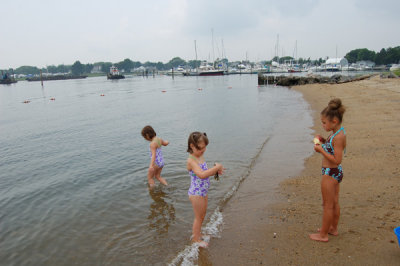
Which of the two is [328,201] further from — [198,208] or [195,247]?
[195,247]

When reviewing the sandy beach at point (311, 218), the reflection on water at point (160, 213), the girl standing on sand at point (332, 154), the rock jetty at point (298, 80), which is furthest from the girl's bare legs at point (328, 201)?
the rock jetty at point (298, 80)

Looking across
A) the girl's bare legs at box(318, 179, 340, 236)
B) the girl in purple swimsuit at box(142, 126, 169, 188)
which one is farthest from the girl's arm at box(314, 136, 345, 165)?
the girl in purple swimsuit at box(142, 126, 169, 188)

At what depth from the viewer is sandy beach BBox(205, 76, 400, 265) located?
3.68m

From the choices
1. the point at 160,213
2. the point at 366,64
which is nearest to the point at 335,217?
the point at 160,213

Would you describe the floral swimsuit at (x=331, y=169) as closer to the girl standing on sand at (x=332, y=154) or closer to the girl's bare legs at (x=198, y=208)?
the girl standing on sand at (x=332, y=154)

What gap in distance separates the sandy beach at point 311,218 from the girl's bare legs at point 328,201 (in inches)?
6.3

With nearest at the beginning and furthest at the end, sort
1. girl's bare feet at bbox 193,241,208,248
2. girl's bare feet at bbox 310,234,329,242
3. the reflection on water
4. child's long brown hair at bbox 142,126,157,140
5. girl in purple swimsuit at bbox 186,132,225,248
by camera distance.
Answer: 1. girl in purple swimsuit at bbox 186,132,225,248
2. girl's bare feet at bbox 310,234,329,242
3. girl's bare feet at bbox 193,241,208,248
4. the reflection on water
5. child's long brown hair at bbox 142,126,157,140

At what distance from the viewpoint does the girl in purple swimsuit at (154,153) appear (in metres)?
6.54

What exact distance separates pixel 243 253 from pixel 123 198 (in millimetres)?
3673

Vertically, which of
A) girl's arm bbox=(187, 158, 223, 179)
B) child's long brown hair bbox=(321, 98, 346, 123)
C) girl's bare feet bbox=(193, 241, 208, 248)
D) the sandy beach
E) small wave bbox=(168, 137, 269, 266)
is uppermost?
child's long brown hair bbox=(321, 98, 346, 123)

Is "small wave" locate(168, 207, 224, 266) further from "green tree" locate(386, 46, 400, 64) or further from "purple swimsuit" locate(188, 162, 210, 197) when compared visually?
"green tree" locate(386, 46, 400, 64)

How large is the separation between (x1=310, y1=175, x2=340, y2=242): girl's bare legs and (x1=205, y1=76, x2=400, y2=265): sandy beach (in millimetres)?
159

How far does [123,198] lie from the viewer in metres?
6.70

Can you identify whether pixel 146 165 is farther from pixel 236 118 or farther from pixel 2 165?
pixel 236 118
